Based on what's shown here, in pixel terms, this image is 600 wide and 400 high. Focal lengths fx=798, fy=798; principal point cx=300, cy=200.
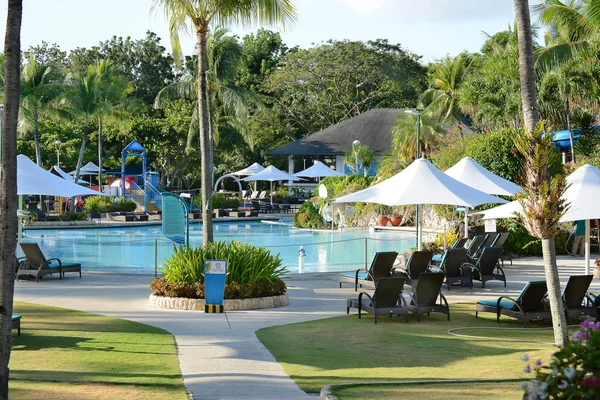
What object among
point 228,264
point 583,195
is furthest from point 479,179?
point 228,264

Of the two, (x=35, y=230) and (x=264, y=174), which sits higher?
(x=264, y=174)

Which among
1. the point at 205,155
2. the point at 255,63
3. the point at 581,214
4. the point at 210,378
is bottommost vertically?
the point at 210,378

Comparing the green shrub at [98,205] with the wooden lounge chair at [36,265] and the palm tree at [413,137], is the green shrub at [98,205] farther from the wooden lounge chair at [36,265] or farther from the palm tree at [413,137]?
the wooden lounge chair at [36,265]

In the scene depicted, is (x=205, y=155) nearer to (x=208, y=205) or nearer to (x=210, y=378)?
(x=208, y=205)

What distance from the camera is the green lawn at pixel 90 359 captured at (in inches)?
302

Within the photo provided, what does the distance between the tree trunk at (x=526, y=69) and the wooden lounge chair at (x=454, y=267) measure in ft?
22.5

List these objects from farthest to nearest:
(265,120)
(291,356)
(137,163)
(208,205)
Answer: (265,120)
(137,163)
(208,205)
(291,356)

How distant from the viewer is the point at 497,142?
81.9 feet

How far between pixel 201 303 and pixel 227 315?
0.65 meters

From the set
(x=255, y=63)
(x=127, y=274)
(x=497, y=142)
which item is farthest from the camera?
(x=255, y=63)

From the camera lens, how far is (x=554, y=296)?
9.41 m

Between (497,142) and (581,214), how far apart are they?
1179 centimetres

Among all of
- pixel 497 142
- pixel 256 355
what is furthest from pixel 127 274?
pixel 497 142

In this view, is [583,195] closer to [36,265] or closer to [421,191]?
[421,191]
